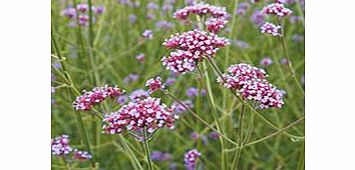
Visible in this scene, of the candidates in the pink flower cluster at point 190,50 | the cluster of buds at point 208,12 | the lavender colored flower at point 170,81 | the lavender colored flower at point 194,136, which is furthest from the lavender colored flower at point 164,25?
the pink flower cluster at point 190,50

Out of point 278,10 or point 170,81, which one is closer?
point 278,10

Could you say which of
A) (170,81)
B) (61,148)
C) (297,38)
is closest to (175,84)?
(170,81)

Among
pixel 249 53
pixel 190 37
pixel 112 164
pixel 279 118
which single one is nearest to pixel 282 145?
pixel 279 118

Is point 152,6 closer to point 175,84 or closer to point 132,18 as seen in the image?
point 132,18
